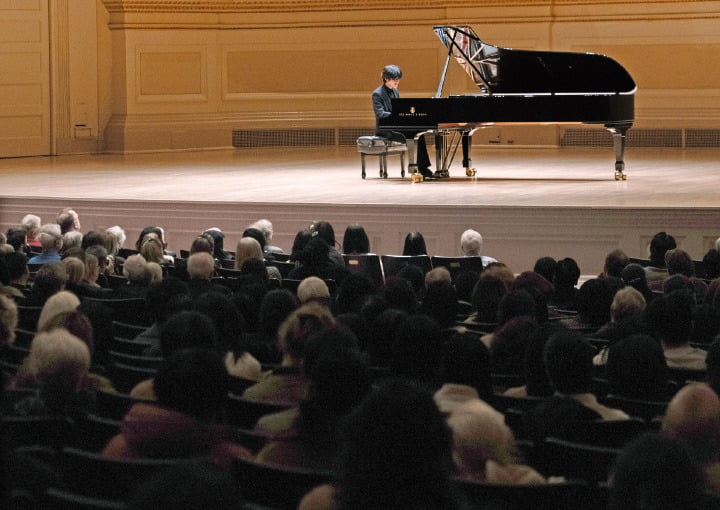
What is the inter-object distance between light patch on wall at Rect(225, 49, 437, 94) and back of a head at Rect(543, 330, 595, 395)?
12.3m

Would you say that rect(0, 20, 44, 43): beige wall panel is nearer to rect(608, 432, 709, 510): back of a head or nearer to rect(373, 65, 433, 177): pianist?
rect(373, 65, 433, 177): pianist

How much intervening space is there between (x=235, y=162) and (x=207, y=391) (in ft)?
35.0

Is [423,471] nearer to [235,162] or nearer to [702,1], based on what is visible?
[235,162]

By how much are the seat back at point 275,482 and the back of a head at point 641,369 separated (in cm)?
113

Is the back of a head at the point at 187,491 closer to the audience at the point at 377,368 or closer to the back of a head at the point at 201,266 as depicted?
the audience at the point at 377,368

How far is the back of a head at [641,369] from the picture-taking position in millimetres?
3158

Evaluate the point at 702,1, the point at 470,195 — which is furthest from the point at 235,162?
the point at 702,1

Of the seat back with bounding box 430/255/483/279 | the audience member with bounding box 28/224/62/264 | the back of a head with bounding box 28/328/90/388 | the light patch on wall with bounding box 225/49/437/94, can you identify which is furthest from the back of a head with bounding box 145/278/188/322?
the light patch on wall with bounding box 225/49/437/94

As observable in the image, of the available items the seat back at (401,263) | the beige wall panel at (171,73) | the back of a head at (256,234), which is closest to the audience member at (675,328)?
the seat back at (401,263)

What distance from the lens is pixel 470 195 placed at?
9141 mm

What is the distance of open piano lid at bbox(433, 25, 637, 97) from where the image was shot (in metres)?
10.1

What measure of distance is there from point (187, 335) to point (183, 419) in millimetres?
800

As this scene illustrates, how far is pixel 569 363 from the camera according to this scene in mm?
3074

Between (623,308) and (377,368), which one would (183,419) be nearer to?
(377,368)
